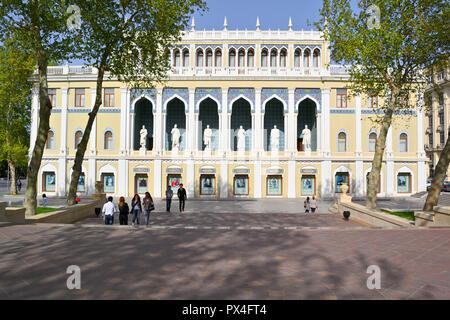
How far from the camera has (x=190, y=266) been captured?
6539mm

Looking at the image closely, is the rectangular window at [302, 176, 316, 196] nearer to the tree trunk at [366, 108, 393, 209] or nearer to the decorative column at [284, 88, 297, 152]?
the decorative column at [284, 88, 297, 152]

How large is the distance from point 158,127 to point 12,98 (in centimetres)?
1327

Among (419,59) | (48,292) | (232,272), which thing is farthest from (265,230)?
(419,59)

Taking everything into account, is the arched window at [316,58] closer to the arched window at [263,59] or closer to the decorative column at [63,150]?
the arched window at [263,59]

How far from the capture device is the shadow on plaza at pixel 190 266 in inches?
202

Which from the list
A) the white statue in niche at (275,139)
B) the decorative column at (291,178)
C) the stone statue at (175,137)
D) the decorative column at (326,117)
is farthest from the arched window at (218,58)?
the decorative column at (291,178)

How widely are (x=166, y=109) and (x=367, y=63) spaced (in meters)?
20.2

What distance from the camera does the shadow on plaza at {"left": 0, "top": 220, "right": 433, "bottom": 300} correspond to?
5137 mm

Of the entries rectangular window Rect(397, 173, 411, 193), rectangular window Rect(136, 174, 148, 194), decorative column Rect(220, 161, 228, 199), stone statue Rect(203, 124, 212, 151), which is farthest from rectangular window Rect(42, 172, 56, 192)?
rectangular window Rect(397, 173, 411, 193)

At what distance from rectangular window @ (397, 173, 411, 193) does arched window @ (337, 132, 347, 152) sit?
19.6ft

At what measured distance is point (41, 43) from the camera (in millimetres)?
13211

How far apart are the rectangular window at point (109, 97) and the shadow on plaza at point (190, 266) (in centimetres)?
2257

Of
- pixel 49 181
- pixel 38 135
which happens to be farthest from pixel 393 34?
pixel 49 181
